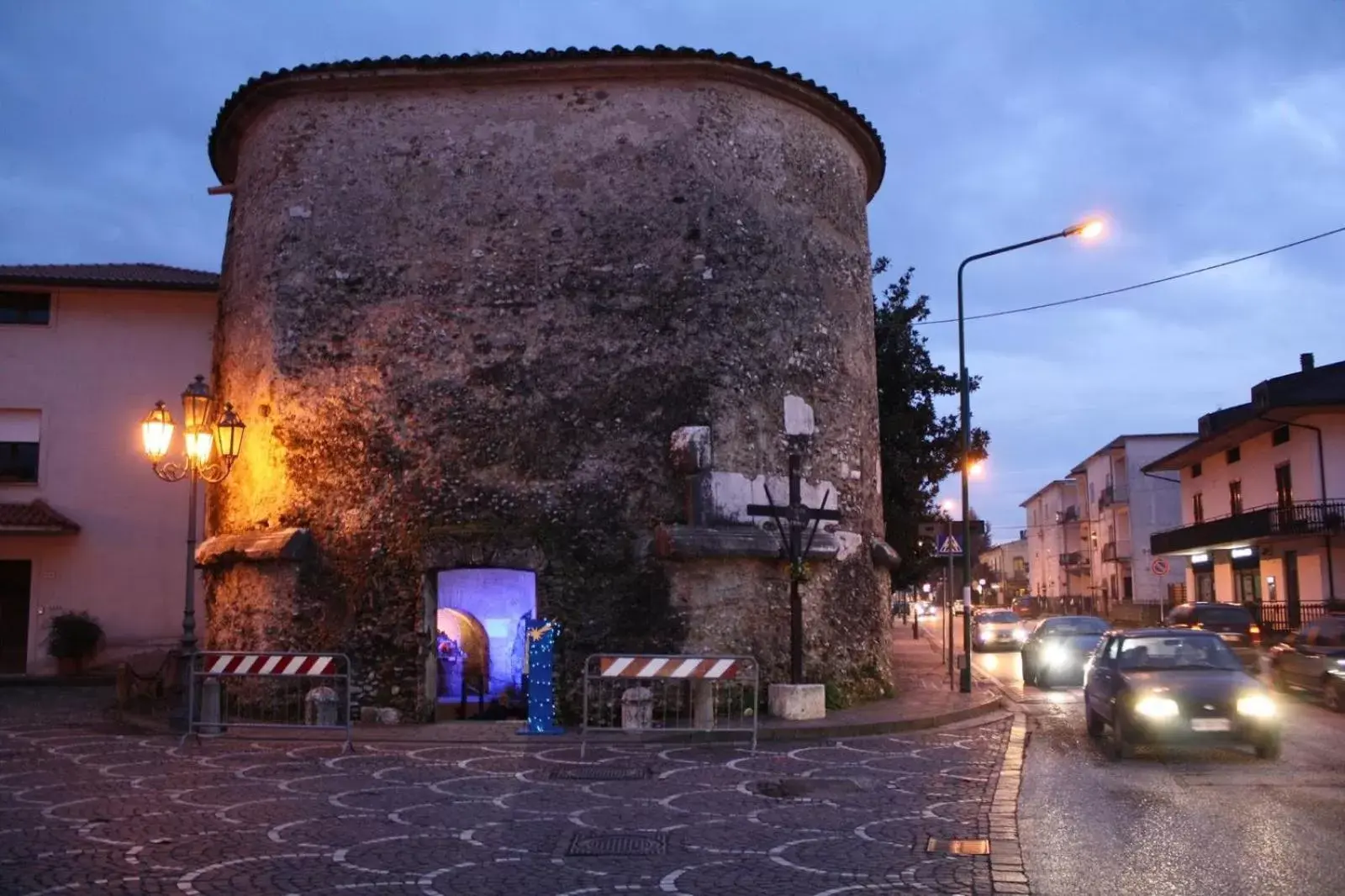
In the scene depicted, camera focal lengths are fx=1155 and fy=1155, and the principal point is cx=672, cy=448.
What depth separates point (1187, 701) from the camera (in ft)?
39.3

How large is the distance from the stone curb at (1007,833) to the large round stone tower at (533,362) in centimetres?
499

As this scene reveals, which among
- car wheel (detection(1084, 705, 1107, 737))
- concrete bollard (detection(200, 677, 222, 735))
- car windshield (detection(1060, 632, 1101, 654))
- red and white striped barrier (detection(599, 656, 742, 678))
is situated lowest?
car wheel (detection(1084, 705, 1107, 737))

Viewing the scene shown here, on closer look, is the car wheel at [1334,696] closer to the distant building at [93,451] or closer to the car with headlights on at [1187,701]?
the car with headlights on at [1187,701]

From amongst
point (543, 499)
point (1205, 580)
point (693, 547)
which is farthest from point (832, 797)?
point (1205, 580)

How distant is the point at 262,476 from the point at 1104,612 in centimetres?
6027

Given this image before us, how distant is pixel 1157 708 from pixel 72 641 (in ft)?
67.3

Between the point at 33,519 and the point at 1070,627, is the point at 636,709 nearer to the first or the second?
the point at 1070,627

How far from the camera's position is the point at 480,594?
19.3 meters

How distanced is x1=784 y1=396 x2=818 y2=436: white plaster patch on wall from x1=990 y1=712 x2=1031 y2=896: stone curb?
568 cm

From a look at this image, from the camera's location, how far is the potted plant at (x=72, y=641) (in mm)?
23281

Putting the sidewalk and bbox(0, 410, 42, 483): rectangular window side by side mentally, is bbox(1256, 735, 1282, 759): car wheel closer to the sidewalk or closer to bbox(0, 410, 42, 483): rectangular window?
the sidewalk

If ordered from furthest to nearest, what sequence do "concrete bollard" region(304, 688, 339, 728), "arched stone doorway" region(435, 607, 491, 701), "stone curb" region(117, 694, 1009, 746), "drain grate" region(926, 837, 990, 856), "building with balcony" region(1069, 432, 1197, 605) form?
"building with balcony" region(1069, 432, 1197, 605) → "arched stone doorway" region(435, 607, 491, 701) → "concrete bollard" region(304, 688, 339, 728) → "stone curb" region(117, 694, 1009, 746) → "drain grate" region(926, 837, 990, 856)

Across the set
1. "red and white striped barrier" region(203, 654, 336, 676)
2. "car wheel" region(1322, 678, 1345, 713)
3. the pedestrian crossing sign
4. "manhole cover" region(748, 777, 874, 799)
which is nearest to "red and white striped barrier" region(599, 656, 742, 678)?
"manhole cover" region(748, 777, 874, 799)

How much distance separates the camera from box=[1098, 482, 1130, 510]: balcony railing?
2628 inches
